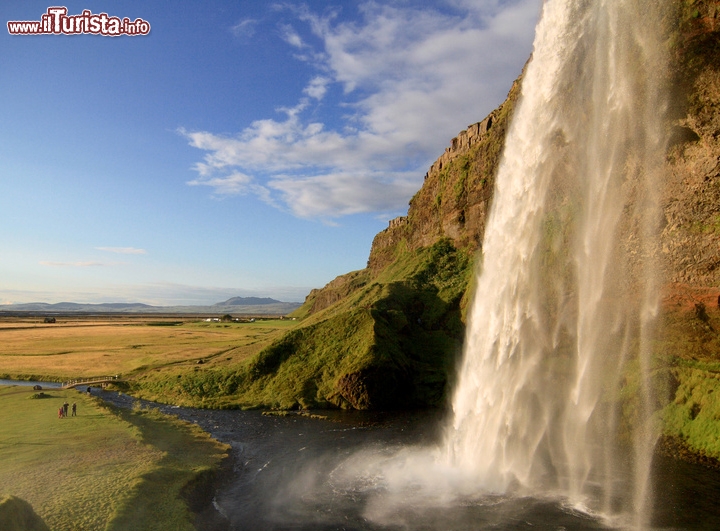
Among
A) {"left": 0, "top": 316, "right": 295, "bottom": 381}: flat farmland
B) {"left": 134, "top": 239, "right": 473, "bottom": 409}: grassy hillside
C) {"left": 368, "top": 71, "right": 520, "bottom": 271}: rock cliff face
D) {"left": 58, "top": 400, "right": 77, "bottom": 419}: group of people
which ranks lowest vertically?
{"left": 0, "top": 316, "right": 295, "bottom": 381}: flat farmland

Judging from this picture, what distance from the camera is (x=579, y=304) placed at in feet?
93.7

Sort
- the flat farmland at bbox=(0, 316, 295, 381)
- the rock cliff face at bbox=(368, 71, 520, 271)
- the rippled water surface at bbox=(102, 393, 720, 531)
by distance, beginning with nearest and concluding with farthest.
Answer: the rippled water surface at bbox=(102, 393, 720, 531) < the flat farmland at bbox=(0, 316, 295, 381) < the rock cliff face at bbox=(368, 71, 520, 271)

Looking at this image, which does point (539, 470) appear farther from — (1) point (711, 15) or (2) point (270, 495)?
(1) point (711, 15)

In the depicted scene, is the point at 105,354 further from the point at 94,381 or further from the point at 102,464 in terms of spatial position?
the point at 102,464

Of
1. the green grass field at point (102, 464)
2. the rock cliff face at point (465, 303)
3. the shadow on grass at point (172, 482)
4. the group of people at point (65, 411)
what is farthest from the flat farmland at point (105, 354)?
the shadow on grass at point (172, 482)

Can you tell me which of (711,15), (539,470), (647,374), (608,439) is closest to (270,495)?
(539,470)

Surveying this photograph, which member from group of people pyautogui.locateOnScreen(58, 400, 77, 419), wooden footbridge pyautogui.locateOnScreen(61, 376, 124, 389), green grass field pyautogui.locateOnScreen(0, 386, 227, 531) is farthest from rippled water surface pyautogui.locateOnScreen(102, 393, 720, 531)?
wooden footbridge pyautogui.locateOnScreen(61, 376, 124, 389)

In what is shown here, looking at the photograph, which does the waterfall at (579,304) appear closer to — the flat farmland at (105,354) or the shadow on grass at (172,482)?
the shadow on grass at (172,482)

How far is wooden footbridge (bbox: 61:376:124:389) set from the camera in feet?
176

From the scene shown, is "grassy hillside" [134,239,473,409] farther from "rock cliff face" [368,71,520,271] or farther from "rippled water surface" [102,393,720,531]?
"rock cliff face" [368,71,520,271]

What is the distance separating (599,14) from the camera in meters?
29.2

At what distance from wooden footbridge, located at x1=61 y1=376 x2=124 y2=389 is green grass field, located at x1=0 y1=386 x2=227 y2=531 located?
13182mm

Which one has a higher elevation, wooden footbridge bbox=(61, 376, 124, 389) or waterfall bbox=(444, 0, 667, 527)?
waterfall bbox=(444, 0, 667, 527)

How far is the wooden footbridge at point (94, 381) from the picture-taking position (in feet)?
176
